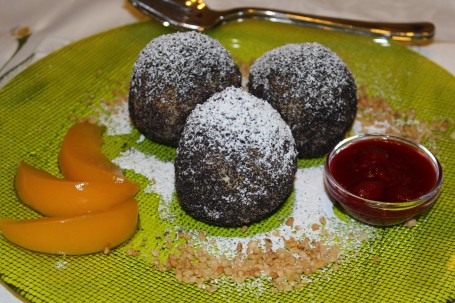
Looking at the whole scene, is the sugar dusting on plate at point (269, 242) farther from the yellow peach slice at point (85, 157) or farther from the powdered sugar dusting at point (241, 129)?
the powdered sugar dusting at point (241, 129)

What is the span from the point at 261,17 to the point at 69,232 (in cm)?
184

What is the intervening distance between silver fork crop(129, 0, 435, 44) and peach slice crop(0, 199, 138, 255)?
1527mm

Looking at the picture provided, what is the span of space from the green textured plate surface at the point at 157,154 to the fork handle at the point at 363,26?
0.05m

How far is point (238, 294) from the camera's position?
2.12m

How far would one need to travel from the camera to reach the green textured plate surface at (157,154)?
6.90 ft

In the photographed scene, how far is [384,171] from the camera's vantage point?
2.39 meters

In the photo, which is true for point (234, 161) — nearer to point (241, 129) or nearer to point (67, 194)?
point (241, 129)

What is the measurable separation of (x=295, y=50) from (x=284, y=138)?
1.61 feet

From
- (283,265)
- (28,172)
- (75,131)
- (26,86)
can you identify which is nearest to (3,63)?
(26,86)

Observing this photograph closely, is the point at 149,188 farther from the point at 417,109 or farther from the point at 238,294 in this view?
the point at 417,109

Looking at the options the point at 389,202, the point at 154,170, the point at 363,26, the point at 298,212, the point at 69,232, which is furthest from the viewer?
the point at 363,26

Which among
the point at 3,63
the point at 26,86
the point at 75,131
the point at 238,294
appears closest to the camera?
the point at 238,294

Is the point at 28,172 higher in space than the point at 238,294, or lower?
higher

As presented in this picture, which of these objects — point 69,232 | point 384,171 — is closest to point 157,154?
point 69,232
